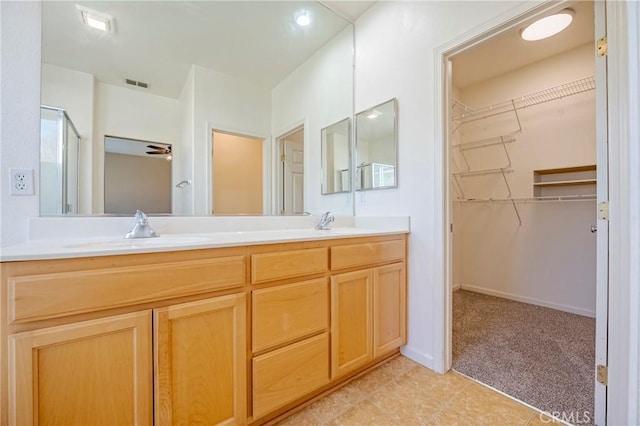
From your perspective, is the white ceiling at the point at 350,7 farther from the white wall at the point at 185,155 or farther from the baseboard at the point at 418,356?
the baseboard at the point at 418,356

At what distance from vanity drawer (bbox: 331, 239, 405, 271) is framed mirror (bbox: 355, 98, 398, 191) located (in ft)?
1.58

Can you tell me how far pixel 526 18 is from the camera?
53.7 inches

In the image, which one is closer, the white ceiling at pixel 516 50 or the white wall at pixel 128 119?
the white wall at pixel 128 119

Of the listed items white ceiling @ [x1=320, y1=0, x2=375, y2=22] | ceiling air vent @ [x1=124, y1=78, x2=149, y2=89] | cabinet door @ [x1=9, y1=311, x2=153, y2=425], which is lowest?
cabinet door @ [x1=9, y1=311, x2=153, y2=425]

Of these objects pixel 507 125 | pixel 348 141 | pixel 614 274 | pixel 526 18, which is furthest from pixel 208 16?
pixel 507 125

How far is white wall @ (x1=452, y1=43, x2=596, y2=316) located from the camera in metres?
2.57

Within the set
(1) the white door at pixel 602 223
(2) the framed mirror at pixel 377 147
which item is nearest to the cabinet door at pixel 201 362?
(2) the framed mirror at pixel 377 147

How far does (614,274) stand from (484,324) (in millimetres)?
1500

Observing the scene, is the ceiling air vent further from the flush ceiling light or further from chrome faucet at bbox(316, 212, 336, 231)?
chrome faucet at bbox(316, 212, 336, 231)

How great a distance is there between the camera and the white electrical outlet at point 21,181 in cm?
115

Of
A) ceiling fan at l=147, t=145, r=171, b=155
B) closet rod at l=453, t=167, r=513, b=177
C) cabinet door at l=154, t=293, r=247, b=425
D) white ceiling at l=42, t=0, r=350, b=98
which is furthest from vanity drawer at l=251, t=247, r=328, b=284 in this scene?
closet rod at l=453, t=167, r=513, b=177

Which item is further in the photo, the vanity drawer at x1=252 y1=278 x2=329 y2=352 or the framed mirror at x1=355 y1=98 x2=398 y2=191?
the framed mirror at x1=355 y1=98 x2=398 y2=191

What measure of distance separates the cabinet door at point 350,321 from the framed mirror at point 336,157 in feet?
2.97

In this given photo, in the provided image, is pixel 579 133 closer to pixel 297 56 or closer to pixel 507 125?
pixel 507 125
